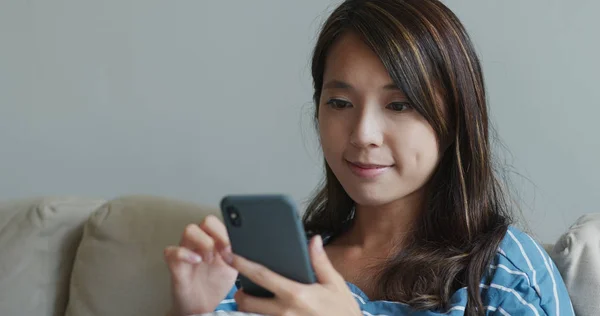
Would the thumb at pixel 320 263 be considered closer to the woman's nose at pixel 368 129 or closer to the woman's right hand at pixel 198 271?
the woman's right hand at pixel 198 271

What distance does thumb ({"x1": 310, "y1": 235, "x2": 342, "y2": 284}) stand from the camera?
3.18ft

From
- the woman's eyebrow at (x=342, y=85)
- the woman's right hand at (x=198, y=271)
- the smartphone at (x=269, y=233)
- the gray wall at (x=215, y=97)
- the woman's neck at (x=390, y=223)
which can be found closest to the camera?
the smartphone at (x=269, y=233)

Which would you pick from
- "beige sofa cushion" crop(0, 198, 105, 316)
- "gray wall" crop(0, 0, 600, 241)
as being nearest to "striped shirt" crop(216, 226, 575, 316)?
"gray wall" crop(0, 0, 600, 241)

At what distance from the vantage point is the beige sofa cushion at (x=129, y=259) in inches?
58.7

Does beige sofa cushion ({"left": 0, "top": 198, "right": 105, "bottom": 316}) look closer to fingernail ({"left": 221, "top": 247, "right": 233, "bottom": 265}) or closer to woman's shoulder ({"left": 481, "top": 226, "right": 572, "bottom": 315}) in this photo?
fingernail ({"left": 221, "top": 247, "right": 233, "bottom": 265})

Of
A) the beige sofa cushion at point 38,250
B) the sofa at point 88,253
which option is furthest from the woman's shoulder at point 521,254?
the beige sofa cushion at point 38,250

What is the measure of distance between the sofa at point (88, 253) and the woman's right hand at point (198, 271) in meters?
0.36

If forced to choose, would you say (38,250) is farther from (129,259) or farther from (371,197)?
(371,197)

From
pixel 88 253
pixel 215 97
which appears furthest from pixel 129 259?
pixel 215 97

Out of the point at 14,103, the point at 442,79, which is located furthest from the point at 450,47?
the point at 14,103

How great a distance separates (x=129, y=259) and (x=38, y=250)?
0.19 m

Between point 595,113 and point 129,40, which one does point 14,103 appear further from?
point 595,113

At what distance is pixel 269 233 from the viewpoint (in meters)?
0.97

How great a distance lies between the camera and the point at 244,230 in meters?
0.98
